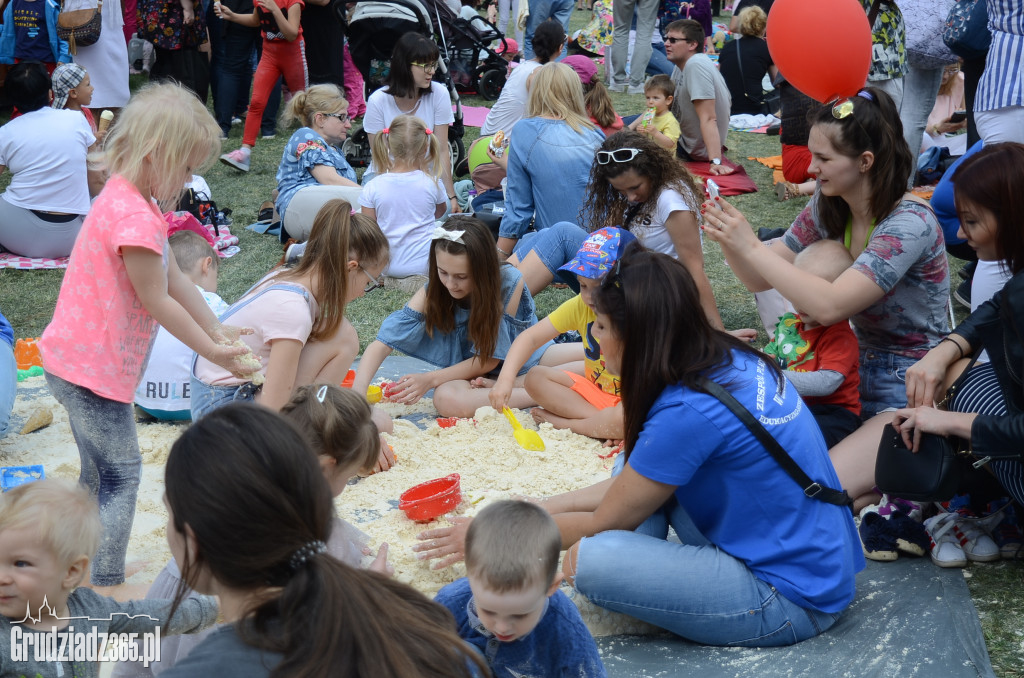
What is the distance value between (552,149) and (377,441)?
2.86 meters

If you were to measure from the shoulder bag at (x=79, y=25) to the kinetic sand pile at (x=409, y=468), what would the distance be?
3.66 metres

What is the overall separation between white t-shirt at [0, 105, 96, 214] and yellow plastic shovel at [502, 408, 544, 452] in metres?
3.25

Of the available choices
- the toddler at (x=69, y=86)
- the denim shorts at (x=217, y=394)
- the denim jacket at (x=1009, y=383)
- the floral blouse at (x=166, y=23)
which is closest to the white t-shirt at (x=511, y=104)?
the toddler at (x=69, y=86)

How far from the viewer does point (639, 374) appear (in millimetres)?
2215

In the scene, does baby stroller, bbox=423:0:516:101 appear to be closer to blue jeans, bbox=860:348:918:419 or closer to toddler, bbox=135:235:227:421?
toddler, bbox=135:235:227:421

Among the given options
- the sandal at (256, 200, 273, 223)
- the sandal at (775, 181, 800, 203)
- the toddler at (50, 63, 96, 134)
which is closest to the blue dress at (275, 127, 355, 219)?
the sandal at (256, 200, 273, 223)

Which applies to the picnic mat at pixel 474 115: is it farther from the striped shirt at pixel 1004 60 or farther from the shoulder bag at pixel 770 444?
the shoulder bag at pixel 770 444

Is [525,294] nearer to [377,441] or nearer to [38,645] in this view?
[377,441]

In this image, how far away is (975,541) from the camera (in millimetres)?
2688

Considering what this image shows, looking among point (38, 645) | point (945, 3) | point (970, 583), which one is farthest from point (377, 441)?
point (945, 3)

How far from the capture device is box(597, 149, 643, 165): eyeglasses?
396 centimetres

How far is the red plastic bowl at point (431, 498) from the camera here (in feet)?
9.80

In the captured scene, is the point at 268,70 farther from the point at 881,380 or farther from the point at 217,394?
the point at 881,380

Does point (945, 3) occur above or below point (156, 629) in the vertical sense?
above
